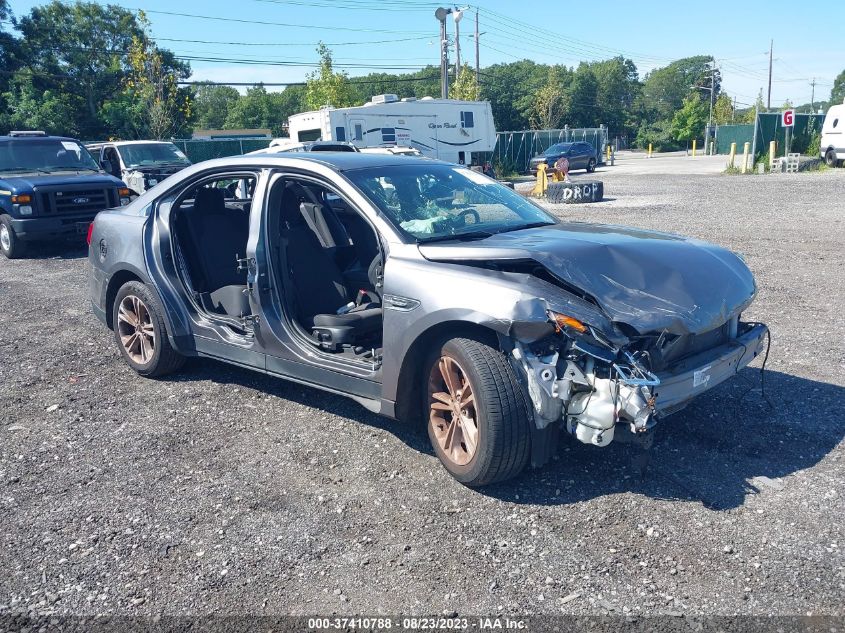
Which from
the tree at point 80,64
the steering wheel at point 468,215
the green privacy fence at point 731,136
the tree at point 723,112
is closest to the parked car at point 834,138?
the green privacy fence at point 731,136

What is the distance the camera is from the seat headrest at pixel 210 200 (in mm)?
5629

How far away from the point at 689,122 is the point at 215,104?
242 ft

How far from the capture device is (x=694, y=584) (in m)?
2.96

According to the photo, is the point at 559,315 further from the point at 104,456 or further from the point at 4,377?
the point at 4,377

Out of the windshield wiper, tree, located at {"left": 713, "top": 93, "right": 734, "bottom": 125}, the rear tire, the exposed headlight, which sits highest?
tree, located at {"left": 713, "top": 93, "right": 734, "bottom": 125}

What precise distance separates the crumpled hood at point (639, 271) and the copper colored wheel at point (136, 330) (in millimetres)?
2690

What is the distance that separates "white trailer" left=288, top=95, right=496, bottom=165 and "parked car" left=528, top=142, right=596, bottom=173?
4.69 m

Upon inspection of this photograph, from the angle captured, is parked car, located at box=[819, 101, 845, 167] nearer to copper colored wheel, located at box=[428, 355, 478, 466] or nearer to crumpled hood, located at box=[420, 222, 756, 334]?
crumpled hood, located at box=[420, 222, 756, 334]

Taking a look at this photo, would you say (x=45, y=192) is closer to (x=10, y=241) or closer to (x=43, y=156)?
(x=10, y=241)

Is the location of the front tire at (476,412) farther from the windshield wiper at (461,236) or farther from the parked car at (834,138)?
the parked car at (834,138)

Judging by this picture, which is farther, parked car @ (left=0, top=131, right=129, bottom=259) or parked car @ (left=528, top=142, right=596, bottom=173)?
parked car @ (left=528, top=142, right=596, bottom=173)

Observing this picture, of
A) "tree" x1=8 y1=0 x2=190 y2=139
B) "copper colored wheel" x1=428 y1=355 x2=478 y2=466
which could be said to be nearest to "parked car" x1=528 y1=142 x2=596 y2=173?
"tree" x1=8 y1=0 x2=190 y2=139

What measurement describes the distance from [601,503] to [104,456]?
293cm

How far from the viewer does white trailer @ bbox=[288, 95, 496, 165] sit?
2361cm
